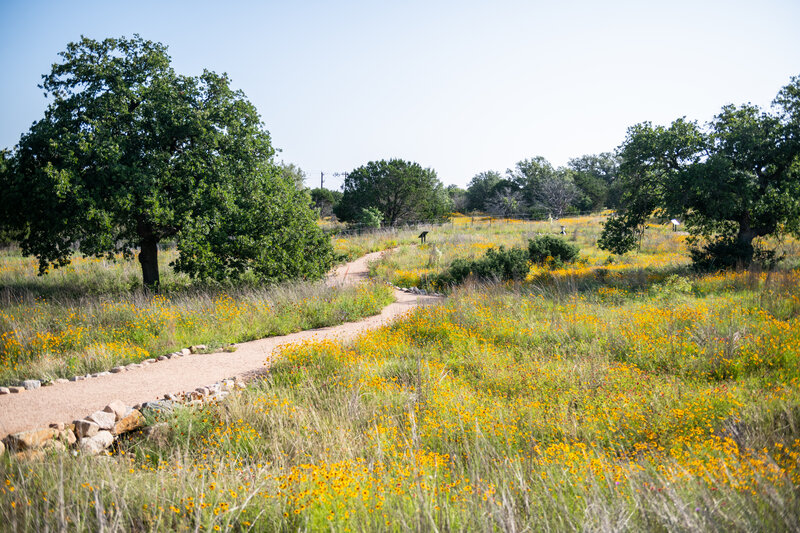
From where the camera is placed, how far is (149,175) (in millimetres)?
10359

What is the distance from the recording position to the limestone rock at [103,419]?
5.24 m

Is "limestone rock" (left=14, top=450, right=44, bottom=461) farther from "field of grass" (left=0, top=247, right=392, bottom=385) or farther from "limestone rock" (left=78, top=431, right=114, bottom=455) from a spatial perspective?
"field of grass" (left=0, top=247, right=392, bottom=385)

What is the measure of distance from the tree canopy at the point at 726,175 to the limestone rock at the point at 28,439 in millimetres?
15723

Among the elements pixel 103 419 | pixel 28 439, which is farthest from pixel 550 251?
pixel 28 439

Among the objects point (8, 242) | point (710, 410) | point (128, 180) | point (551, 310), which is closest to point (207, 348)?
point (128, 180)

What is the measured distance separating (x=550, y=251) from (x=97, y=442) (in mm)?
17288

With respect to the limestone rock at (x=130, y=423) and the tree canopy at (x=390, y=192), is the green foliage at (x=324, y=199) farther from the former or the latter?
the limestone rock at (x=130, y=423)

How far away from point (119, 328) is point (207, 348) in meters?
2.10

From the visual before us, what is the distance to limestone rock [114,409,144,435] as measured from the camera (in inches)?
210

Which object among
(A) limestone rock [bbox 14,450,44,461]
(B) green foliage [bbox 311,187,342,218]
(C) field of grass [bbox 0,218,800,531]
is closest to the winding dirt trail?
(A) limestone rock [bbox 14,450,44,461]

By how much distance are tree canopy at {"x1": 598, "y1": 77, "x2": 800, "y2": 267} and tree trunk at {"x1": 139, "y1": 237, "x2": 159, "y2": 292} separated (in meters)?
15.6

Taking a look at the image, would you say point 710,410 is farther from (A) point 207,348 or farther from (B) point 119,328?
(B) point 119,328

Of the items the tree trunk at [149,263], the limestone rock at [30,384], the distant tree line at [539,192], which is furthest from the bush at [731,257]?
the distant tree line at [539,192]

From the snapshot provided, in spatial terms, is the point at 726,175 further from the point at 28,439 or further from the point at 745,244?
the point at 28,439
